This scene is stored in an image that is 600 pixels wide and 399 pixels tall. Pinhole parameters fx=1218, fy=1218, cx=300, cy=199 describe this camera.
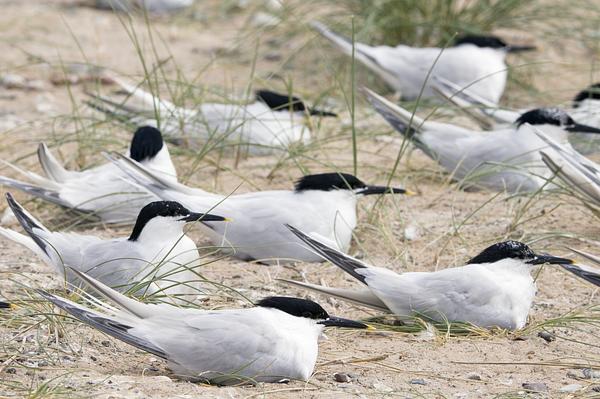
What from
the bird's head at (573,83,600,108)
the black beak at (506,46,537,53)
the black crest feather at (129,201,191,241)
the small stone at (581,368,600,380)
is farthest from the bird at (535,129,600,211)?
the black beak at (506,46,537,53)

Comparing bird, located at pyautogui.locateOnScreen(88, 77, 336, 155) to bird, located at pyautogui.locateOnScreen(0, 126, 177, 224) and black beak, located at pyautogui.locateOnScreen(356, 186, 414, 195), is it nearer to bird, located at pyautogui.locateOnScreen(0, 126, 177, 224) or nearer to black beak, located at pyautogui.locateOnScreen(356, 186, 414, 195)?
bird, located at pyautogui.locateOnScreen(0, 126, 177, 224)

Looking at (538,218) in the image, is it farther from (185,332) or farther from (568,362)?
(185,332)

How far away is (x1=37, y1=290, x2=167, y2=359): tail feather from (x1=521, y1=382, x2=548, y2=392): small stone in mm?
909

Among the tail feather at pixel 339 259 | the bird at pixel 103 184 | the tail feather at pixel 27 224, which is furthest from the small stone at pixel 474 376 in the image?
the bird at pixel 103 184

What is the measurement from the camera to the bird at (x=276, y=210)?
4109mm

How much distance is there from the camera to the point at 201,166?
4945 millimetres

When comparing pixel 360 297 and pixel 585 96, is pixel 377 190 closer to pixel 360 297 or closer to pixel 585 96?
pixel 360 297

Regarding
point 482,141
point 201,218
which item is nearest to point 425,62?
point 482,141

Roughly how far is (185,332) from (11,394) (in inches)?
17.5

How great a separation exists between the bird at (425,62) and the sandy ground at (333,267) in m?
0.20

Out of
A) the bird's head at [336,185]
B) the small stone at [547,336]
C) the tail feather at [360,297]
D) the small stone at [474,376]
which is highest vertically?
the bird's head at [336,185]

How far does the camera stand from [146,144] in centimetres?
460

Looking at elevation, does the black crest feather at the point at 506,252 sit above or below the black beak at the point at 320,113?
below

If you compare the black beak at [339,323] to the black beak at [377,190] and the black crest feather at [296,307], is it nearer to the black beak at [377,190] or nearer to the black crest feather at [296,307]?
the black crest feather at [296,307]
